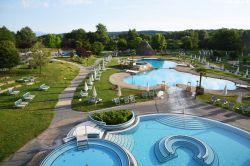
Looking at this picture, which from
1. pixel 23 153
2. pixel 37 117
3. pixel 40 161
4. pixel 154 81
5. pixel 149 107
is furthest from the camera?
pixel 154 81

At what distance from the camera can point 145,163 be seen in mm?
14547

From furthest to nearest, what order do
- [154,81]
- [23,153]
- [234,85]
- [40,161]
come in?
[154,81]
[234,85]
[23,153]
[40,161]

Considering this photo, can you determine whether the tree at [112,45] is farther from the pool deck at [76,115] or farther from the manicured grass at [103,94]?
the pool deck at [76,115]

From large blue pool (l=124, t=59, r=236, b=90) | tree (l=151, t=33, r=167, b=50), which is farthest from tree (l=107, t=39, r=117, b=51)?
large blue pool (l=124, t=59, r=236, b=90)

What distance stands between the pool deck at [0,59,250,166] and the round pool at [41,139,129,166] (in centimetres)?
90

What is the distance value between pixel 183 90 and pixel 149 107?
743 cm

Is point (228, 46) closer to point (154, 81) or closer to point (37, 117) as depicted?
point (154, 81)

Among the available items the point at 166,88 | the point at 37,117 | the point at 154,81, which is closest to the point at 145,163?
the point at 37,117

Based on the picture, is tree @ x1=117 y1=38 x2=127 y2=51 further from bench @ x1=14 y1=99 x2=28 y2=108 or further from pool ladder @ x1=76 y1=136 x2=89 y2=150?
pool ladder @ x1=76 y1=136 x2=89 y2=150

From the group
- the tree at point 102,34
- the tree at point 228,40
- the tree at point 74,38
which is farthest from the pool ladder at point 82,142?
the tree at point 102,34

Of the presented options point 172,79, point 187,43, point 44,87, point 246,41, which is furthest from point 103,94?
point 246,41

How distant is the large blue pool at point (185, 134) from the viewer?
49.1 feet

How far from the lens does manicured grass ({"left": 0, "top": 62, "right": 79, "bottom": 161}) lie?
1662cm

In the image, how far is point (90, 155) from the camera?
48.2 ft
